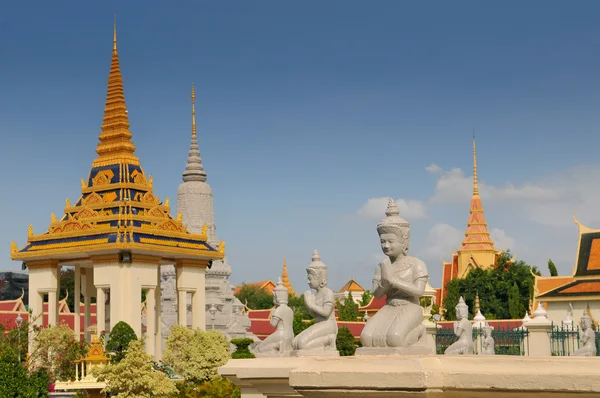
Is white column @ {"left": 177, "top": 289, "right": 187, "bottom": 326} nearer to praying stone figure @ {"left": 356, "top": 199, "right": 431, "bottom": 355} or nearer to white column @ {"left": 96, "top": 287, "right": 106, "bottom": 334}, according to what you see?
white column @ {"left": 96, "top": 287, "right": 106, "bottom": 334}

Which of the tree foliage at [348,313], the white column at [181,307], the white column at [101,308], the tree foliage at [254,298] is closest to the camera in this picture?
the white column at [101,308]

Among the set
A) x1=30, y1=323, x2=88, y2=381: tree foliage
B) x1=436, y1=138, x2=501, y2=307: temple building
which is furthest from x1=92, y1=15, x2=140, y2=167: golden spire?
x1=436, y1=138, x2=501, y2=307: temple building

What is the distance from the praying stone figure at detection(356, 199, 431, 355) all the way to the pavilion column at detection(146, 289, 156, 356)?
24065 mm

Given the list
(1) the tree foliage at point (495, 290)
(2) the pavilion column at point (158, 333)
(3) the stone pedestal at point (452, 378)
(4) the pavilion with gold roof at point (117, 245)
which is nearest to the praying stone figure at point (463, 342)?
(3) the stone pedestal at point (452, 378)

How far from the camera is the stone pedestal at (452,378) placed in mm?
4566

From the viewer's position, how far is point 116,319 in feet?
95.5

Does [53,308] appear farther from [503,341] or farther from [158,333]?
[503,341]

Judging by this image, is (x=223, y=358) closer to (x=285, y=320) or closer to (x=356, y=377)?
(x=285, y=320)

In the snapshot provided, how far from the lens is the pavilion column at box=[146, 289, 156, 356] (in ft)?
98.2

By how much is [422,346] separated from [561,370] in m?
1.57

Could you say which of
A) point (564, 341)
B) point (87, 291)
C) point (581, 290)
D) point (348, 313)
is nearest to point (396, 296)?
point (564, 341)

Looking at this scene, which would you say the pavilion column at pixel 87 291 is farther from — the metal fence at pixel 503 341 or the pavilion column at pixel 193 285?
the metal fence at pixel 503 341

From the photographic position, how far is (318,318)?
10.2m

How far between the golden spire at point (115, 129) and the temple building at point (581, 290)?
21.3 m
